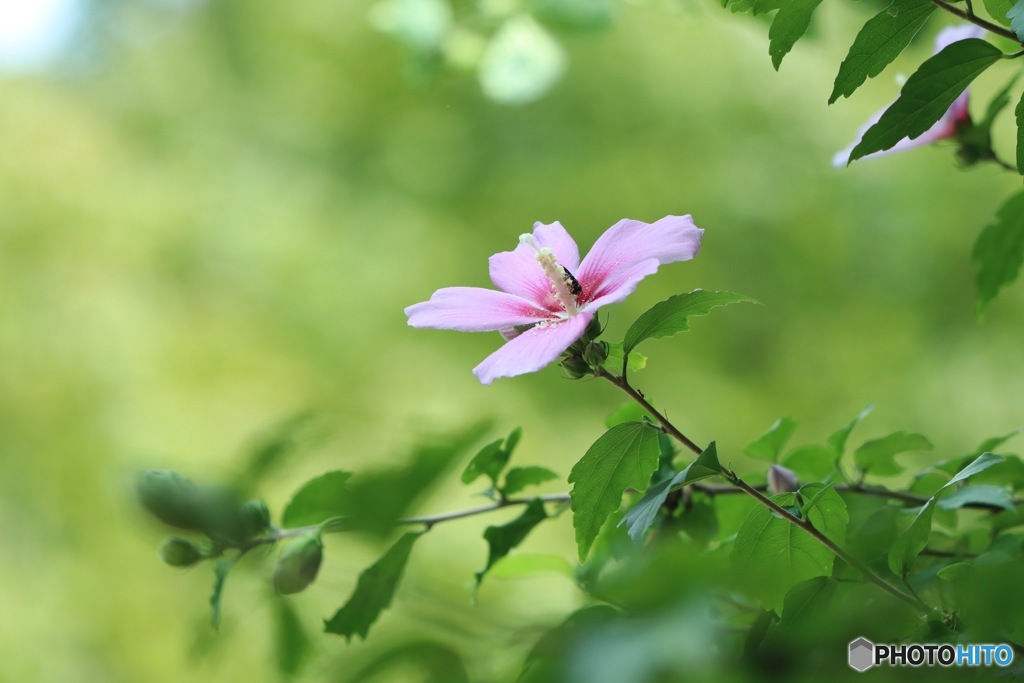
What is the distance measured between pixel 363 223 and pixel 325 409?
272 cm

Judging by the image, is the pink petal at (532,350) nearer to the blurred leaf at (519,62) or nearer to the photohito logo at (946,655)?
the photohito logo at (946,655)

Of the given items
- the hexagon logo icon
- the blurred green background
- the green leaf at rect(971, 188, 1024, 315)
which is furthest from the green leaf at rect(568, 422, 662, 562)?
the blurred green background

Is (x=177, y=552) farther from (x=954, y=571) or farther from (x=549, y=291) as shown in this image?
(x=954, y=571)

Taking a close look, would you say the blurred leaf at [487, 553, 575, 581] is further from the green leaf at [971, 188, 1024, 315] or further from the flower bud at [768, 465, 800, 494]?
the green leaf at [971, 188, 1024, 315]

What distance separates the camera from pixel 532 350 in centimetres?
31

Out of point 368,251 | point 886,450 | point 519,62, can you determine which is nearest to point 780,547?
point 886,450

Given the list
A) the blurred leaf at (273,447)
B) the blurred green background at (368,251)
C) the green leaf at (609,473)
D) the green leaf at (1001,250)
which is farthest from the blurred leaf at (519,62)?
the blurred green background at (368,251)

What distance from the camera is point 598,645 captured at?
17 centimetres

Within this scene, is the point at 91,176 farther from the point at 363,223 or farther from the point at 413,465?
the point at 413,465

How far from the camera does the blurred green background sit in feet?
8.14

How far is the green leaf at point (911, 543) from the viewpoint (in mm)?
306

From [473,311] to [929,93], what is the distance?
0.17 m

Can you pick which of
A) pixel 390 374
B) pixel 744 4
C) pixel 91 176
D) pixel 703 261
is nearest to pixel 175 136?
pixel 91 176

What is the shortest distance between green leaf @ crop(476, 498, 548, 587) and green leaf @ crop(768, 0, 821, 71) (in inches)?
7.5
